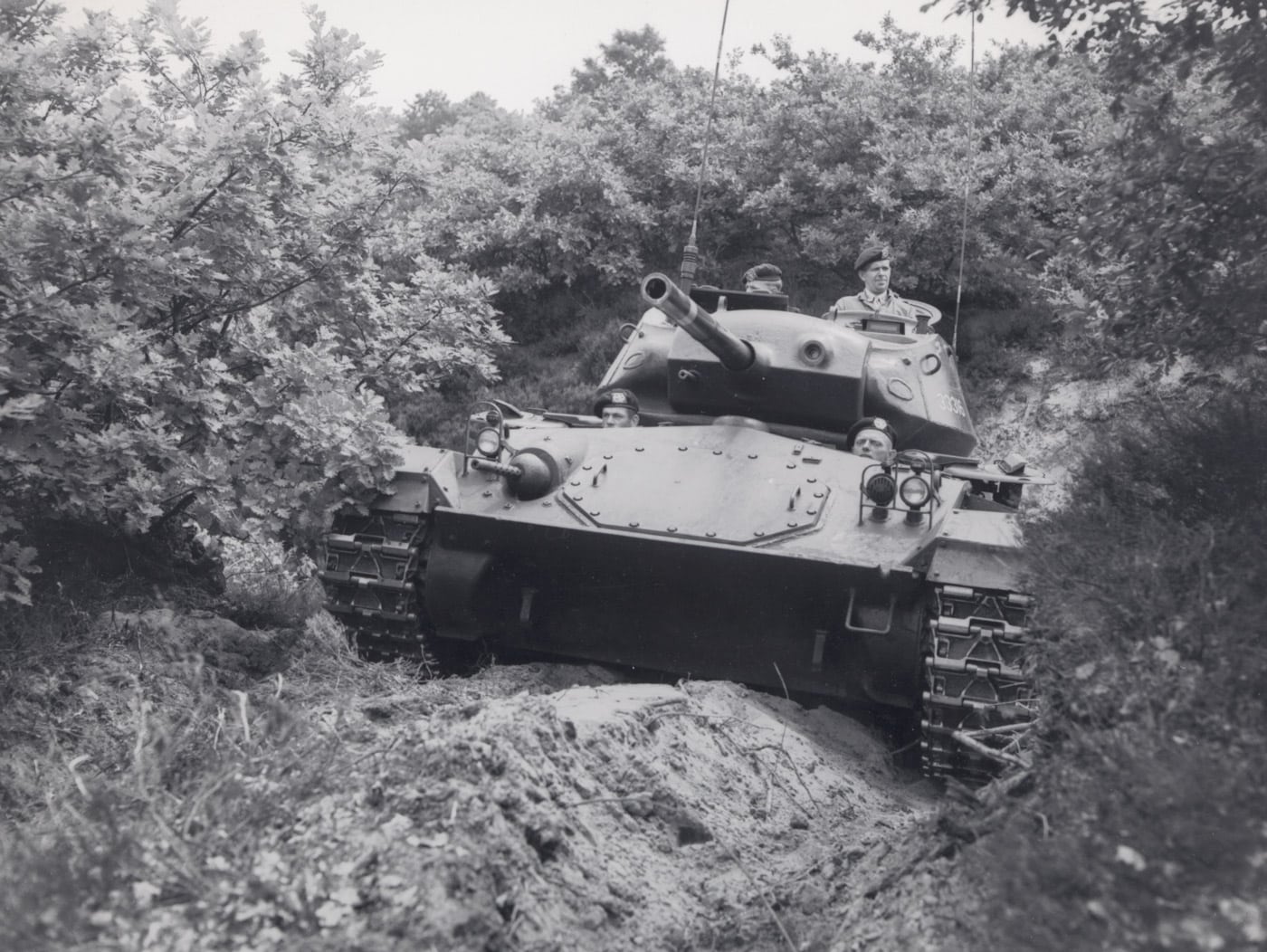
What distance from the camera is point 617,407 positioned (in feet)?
25.0

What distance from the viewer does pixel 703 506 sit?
611 cm

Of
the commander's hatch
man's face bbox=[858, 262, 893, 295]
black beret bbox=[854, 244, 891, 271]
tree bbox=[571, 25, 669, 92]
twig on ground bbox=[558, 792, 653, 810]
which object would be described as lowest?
twig on ground bbox=[558, 792, 653, 810]

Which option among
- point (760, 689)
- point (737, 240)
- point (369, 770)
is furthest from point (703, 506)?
point (737, 240)

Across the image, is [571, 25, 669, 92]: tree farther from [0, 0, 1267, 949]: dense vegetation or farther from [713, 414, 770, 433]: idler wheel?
[713, 414, 770, 433]: idler wheel

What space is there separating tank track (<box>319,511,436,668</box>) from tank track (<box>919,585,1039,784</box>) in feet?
8.73

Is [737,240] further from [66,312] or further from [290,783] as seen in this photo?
[290,783]

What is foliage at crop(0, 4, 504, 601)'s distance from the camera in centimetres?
539

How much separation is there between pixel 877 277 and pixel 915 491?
3890 millimetres

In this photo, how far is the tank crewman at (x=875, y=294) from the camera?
8.90 meters

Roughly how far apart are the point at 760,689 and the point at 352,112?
4291 mm

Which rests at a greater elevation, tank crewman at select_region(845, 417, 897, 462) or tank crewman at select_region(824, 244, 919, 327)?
tank crewman at select_region(824, 244, 919, 327)

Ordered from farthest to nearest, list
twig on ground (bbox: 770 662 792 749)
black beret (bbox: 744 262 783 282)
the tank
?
black beret (bbox: 744 262 783 282) < twig on ground (bbox: 770 662 792 749) < the tank

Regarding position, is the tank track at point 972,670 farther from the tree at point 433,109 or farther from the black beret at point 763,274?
the tree at point 433,109

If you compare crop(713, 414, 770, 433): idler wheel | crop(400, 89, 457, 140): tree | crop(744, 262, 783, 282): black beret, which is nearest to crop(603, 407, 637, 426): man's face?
crop(713, 414, 770, 433): idler wheel
